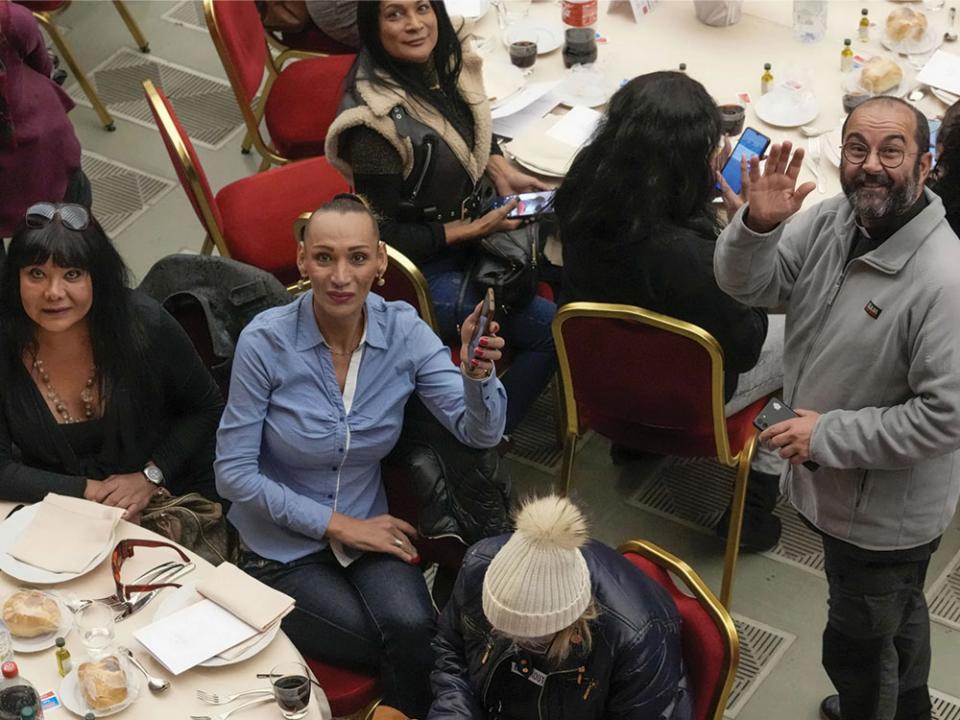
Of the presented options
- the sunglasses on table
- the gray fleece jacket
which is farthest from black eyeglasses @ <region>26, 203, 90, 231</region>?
the gray fleece jacket

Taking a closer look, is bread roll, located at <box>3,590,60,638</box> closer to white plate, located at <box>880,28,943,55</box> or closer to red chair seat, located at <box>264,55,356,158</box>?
red chair seat, located at <box>264,55,356,158</box>

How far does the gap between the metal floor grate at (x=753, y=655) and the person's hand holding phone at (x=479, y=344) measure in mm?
1158

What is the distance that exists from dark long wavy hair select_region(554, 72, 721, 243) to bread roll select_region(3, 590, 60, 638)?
1.51 m

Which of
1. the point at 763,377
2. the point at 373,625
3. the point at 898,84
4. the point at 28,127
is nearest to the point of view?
the point at 373,625

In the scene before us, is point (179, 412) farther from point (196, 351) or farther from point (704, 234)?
point (704, 234)

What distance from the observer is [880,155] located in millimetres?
2697

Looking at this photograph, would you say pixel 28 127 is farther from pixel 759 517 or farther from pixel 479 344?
pixel 759 517

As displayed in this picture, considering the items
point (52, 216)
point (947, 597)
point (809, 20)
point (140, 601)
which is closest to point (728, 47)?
point (809, 20)

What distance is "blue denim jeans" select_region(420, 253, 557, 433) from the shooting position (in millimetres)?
3824

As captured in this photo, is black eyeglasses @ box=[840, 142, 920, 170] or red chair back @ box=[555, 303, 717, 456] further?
red chair back @ box=[555, 303, 717, 456]

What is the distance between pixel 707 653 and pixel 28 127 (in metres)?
2.59

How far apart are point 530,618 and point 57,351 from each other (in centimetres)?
142

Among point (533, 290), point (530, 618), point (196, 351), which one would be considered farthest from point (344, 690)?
point (533, 290)

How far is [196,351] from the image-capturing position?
335 centimetres
